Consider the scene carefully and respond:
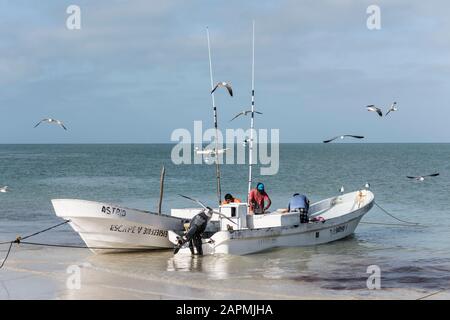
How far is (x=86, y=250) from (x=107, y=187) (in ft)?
106

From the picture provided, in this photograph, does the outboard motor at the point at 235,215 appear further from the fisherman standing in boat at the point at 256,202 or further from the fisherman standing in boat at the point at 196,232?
the fisherman standing in boat at the point at 196,232

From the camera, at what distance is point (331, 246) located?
63.2ft

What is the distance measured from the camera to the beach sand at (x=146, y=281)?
1191 cm

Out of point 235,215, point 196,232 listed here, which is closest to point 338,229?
point 235,215

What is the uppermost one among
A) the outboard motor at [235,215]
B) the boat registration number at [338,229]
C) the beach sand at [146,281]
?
the outboard motor at [235,215]

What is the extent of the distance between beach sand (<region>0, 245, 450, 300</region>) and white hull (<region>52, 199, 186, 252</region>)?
41 centimetres

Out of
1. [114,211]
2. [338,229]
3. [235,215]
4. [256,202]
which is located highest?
[256,202]

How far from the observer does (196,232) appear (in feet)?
54.4

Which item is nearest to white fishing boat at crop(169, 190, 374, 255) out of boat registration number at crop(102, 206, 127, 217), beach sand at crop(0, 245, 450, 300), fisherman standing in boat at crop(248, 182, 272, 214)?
fisherman standing in boat at crop(248, 182, 272, 214)

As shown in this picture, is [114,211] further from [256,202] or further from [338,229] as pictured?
[338,229]

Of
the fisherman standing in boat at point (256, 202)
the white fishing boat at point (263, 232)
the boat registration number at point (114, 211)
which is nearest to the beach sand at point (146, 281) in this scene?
the white fishing boat at point (263, 232)

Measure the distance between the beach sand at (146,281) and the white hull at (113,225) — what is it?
1.33 ft

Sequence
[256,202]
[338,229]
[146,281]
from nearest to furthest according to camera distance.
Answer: [146,281] → [256,202] → [338,229]

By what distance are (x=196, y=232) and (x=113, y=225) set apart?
7.29 feet
